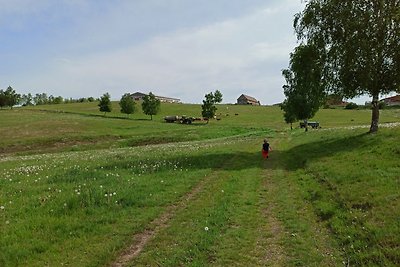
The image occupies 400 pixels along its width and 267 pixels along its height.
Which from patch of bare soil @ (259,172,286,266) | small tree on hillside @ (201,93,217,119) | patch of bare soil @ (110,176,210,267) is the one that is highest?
small tree on hillside @ (201,93,217,119)

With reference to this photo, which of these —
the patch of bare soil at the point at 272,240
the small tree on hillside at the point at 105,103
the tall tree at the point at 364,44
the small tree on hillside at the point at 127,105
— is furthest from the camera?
the small tree on hillside at the point at 105,103

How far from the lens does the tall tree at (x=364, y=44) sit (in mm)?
26359

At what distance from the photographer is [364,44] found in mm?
26078

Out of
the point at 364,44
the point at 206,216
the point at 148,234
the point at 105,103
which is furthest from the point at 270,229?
the point at 105,103

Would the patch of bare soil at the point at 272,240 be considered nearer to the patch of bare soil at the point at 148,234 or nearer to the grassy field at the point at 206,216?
the grassy field at the point at 206,216

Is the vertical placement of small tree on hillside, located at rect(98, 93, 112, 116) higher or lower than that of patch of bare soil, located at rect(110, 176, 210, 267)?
higher

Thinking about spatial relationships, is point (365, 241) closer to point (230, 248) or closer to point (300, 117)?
point (230, 248)

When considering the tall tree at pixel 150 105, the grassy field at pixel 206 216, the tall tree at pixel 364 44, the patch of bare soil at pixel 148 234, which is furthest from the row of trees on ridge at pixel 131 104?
the patch of bare soil at pixel 148 234

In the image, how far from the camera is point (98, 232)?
9.03 meters

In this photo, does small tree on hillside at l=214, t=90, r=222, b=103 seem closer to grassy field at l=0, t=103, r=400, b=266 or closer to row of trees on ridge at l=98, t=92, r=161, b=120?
row of trees on ridge at l=98, t=92, r=161, b=120

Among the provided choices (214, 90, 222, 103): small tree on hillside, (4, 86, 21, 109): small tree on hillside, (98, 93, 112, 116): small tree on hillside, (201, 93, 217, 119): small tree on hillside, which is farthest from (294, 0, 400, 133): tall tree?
(4, 86, 21, 109): small tree on hillside

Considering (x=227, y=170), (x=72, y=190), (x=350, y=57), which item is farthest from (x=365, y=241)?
(x=350, y=57)

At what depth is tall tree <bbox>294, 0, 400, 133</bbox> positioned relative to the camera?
26.4 meters

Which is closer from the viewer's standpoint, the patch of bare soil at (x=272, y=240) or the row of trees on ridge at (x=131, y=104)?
the patch of bare soil at (x=272, y=240)
